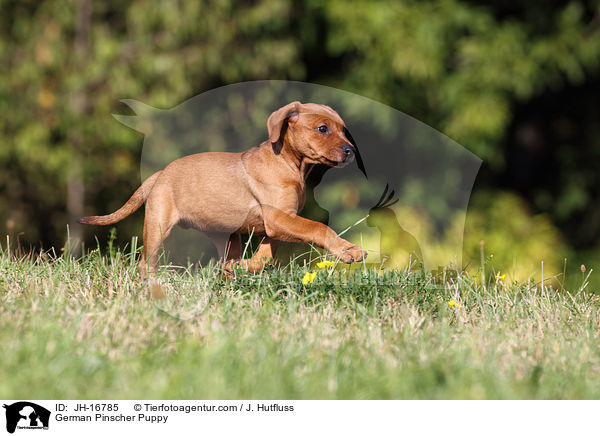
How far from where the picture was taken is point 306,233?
2.52m

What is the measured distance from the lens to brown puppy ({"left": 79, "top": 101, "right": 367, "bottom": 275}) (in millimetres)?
2475

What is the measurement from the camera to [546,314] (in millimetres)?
3146

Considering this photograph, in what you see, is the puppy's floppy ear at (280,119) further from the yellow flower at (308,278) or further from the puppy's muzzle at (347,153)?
the yellow flower at (308,278)

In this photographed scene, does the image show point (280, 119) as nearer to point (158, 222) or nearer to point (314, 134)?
point (314, 134)

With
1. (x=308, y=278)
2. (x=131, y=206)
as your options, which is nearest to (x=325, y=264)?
(x=308, y=278)

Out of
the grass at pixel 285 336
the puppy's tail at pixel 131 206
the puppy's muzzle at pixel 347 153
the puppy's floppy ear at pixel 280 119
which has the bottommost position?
the grass at pixel 285 336

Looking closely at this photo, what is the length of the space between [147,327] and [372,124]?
1.25 m

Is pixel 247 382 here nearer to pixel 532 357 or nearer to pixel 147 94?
pixel 532 357

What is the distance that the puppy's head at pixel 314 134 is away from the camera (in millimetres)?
2439
